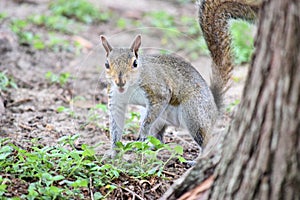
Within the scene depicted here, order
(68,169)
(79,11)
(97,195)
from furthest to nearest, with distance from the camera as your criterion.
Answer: (79,11), (68,169), (97,195)

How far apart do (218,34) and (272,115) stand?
1.45 m

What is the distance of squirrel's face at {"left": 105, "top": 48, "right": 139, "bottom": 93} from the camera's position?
121 inches

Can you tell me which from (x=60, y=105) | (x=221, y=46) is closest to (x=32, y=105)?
(x=60, y=105)

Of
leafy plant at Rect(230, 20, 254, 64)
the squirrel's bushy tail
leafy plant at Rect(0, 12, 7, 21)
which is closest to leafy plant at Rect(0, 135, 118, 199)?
the squirrel's bushy tail

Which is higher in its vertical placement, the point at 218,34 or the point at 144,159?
the point at 218,34

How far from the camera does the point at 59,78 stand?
499cm

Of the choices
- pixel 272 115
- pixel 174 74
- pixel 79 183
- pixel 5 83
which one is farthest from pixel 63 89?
pixel 272 115

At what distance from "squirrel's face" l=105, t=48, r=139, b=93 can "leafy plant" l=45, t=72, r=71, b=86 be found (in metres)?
1.79

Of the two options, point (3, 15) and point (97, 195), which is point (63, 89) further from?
point (97, 195)

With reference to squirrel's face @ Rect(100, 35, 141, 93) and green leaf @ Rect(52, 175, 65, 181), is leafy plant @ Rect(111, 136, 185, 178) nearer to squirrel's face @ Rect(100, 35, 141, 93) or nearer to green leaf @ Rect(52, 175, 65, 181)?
squirrel's face @ Rect(100, 35, 141, 93)

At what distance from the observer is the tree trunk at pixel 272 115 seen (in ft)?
6.28

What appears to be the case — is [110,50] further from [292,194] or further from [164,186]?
[292,194]

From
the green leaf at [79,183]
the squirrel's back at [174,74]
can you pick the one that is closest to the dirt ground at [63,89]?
the squirrel's back at [174,74]

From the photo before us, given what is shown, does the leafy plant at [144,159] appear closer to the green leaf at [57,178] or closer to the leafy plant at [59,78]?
the green leaf at [57,178]
